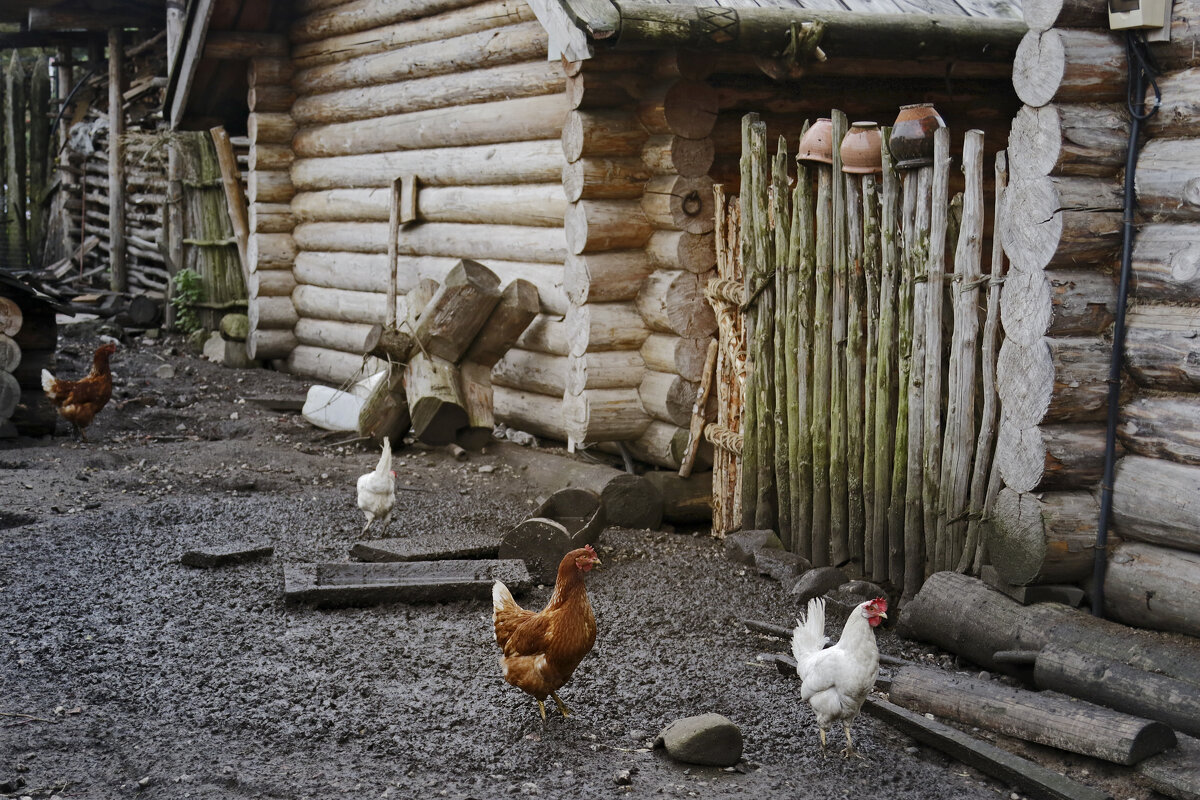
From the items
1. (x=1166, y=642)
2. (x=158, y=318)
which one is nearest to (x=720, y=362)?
(x=1166, y=642)

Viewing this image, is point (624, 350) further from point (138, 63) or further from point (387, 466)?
point (138, 63)

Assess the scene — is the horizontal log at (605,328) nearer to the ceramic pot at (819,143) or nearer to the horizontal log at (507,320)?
the horizontal log at (507,320)

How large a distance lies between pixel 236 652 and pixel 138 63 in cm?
1691

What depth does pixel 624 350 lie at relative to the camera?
8.70 meters

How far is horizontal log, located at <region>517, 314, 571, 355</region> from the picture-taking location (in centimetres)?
923

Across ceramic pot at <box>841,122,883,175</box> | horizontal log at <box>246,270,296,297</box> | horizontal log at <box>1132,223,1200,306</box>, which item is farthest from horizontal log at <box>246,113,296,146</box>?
horizontal log at <box>1132,223,1200,306</box>

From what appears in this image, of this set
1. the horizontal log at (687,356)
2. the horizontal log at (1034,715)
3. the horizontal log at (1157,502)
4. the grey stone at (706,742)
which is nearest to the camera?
the horizontal log at (1034,715)

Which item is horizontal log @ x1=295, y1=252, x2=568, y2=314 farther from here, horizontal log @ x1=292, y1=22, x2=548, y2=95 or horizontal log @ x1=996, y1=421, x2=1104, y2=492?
horizontal log @ x1=996, y1=421, x2=1104, y2=492

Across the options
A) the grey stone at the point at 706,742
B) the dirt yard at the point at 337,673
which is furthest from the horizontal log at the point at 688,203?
the grey stone at the point at 706,742

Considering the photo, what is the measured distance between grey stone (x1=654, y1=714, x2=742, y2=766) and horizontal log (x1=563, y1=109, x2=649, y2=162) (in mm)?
4825

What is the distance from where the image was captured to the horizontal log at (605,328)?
8.52 metres

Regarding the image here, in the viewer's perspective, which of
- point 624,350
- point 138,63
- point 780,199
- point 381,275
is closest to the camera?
point 780,199

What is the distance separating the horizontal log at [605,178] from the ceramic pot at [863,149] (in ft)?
7.57

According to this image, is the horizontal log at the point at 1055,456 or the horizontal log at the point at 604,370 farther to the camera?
the horizontal log at the point at 604,370
